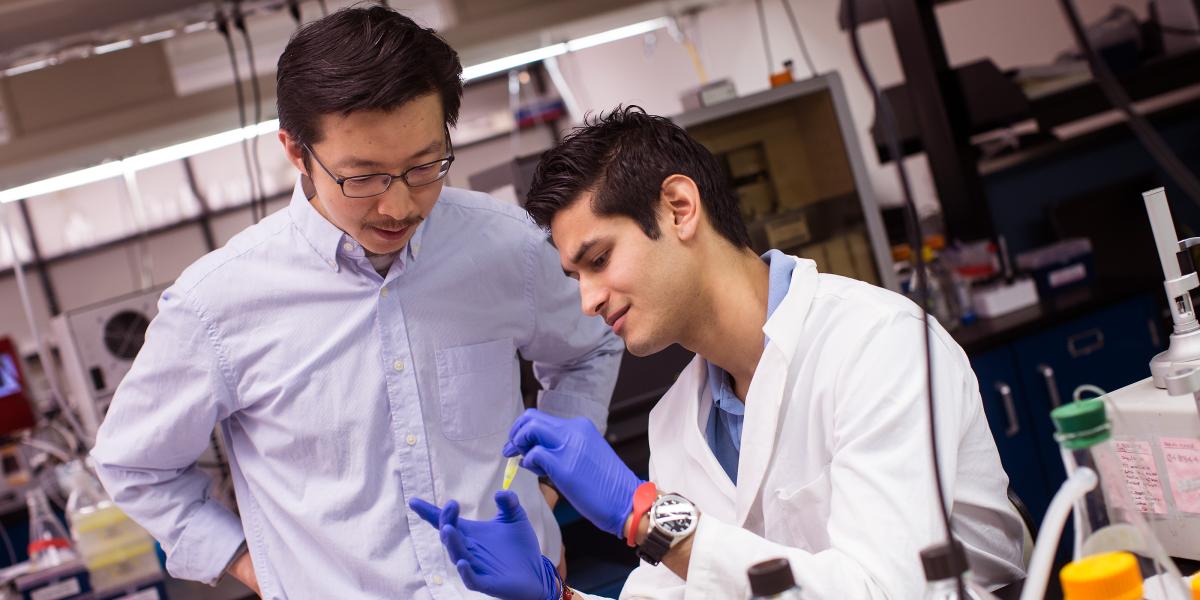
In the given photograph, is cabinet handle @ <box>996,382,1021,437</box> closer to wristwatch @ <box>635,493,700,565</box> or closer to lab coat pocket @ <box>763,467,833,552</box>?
lab coat pocket @ <box>763,467,833,552</box>

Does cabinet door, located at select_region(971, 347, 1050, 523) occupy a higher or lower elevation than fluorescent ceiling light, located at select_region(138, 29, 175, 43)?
lower

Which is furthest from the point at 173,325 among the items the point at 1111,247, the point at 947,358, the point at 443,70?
the point at 1111,247

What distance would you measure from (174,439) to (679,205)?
38.2 inches

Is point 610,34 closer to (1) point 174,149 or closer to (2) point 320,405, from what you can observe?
(1) point 174,149

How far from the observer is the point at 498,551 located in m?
1.35

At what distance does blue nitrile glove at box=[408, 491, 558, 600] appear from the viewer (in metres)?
1.33

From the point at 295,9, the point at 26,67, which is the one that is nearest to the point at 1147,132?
the point at 295,9

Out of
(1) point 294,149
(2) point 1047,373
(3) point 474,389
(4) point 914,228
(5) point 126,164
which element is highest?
(5) point 126,164

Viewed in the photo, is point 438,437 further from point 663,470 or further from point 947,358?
point 947,358

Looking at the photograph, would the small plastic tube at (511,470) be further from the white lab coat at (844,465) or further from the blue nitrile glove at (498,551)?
the white lab coat at (844,465)

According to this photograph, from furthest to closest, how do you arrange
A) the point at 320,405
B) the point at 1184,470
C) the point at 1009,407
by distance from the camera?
1. the point at 1009,407
2. the point at 320,405
3. the point at 1184,470

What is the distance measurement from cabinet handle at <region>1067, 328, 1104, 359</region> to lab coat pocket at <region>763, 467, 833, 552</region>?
213 centimetres

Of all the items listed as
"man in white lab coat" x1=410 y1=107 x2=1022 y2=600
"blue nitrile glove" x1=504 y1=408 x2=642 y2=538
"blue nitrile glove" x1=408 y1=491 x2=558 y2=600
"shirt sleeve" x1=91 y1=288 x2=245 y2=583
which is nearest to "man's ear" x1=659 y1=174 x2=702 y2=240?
"man in white lab coat" x1=410 y1=107 x2=1022 y2=600

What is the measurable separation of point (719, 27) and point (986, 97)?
7.14 feet
